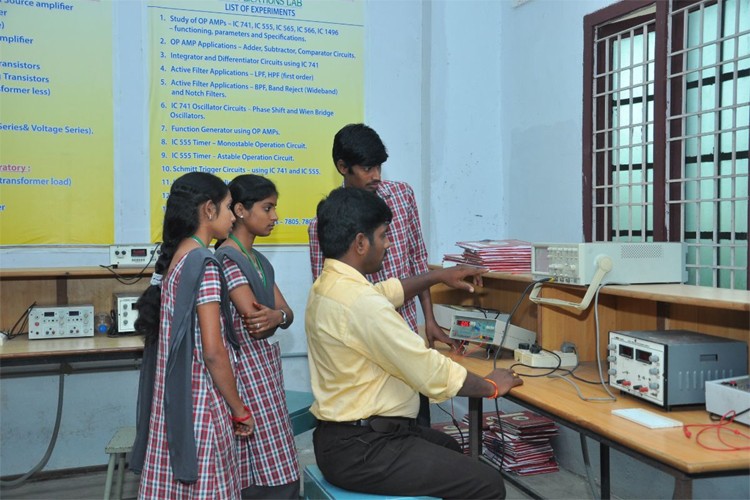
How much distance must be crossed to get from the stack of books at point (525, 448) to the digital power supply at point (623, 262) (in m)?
1.21

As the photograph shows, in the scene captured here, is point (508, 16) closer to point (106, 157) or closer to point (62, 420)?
point (106, 157)

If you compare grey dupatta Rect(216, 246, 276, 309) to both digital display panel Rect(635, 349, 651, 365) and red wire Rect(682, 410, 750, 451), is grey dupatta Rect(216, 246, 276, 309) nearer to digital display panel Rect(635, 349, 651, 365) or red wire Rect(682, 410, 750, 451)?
digital display panel Rect(635, 349, 651, 365)

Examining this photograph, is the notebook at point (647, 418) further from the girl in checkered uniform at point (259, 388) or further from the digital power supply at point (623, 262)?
the girl in checkered uniform at point (259, 388)

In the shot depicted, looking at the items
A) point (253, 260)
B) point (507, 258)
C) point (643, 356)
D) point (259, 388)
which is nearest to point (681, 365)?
point (643, 356)

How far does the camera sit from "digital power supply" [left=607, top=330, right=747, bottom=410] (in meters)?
1.88

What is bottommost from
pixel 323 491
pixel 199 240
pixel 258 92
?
pixel 323 491

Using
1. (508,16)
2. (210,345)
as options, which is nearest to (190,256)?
(210,345)

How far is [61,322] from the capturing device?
320 cm

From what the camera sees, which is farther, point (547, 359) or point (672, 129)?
point (672, 129)

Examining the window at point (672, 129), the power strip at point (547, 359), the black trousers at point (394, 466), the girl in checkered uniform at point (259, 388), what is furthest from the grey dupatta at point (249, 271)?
the window at point (672, 129)

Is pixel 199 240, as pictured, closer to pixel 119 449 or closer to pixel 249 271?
pixel 249 271

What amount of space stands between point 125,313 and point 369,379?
1.86 metres

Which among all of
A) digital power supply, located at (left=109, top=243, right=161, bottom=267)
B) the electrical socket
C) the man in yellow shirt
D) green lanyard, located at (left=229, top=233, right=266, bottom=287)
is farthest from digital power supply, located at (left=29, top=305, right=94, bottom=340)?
the electrical socket

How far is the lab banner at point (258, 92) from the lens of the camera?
356 centimetres
